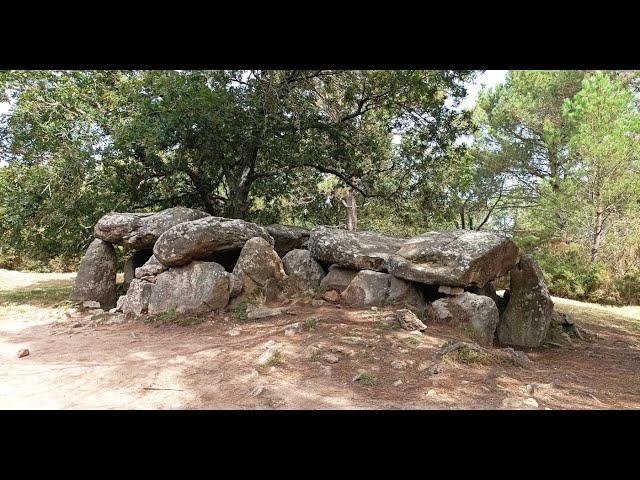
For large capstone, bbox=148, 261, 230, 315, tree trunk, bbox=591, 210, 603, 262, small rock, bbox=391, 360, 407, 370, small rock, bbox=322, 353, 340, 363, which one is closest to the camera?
small rock, bbox=391, 360, 407, 370

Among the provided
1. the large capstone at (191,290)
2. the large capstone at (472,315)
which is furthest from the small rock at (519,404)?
the large capstone at (191,290)

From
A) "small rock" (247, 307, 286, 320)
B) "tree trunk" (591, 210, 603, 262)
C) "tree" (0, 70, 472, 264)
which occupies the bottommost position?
"small rock" (247, 307, 286, 320)

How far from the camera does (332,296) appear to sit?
7.12 m

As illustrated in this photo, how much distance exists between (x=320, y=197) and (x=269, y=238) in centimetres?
646

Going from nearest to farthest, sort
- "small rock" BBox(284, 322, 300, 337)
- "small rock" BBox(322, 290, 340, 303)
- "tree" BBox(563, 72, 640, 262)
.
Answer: "small rock" BBox(284, 322, 300, 337)
"small rock" BBox(322, 290, 340, 303)
"tree" BBox(563, 72, 640, 262)

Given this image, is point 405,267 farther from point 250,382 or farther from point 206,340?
point 250,382

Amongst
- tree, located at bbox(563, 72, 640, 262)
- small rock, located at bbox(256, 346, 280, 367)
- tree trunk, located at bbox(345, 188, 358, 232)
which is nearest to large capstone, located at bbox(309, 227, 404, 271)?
small rock, located at bbox(256, 346, 280, 367)

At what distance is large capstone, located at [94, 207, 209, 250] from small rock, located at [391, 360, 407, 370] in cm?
591

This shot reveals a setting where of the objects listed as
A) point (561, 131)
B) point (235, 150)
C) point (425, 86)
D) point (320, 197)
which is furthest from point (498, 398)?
point (561, 131)

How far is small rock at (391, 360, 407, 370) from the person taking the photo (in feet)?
13.4

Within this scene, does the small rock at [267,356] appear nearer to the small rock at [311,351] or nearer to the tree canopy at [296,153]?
the small rock at [311,351]

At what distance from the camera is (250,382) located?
3.58 meters

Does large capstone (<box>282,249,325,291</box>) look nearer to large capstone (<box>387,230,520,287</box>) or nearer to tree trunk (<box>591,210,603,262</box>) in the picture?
large capstone (<box>387,230,520,287</box>)

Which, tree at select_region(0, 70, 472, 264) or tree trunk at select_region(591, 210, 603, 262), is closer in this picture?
tree at select_region(0, 70, 472, 264)
